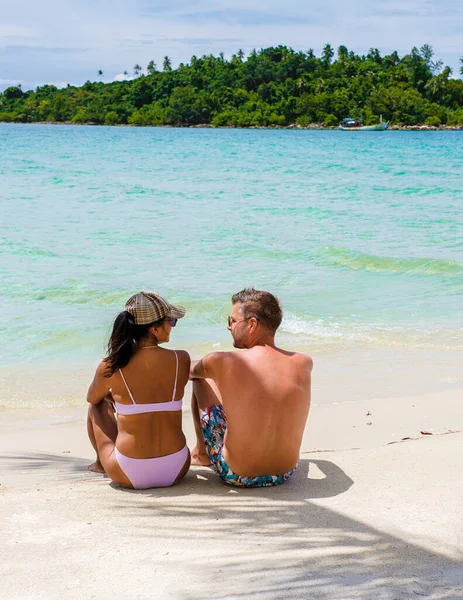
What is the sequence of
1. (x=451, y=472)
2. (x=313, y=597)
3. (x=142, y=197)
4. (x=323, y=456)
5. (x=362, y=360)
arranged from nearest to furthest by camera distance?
1. (x=313, y=597)
2. (x=451, y=472)
3. (x=323, y=456)
4. (x=362, y=360)
5. (x=142, y=197)

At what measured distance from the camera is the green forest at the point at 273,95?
10406 centimetres

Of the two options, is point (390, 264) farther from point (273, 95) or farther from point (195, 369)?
point (273, 95)

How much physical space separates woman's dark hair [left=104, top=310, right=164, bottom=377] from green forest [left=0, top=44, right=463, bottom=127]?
98.9m

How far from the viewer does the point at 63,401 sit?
636 cm

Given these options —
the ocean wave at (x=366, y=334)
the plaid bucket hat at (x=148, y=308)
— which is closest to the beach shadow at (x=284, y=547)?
the plaid bucket hat at (x=148, y=308)

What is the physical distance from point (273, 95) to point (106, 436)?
112 meters

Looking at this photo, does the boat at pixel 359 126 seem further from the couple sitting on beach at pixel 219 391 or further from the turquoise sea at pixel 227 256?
the couple sitting on beach at pixel 219 391

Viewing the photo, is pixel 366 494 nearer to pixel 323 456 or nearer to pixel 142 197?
pixel 323 456

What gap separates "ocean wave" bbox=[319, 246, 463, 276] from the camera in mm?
12281

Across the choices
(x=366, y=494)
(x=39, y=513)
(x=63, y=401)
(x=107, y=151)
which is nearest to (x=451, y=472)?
(x=366, y=494)

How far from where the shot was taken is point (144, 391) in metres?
3.81

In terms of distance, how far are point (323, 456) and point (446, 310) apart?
566cm

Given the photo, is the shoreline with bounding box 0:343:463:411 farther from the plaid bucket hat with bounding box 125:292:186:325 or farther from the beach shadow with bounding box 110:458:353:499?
the plaid bucket hat with bounding box 125:292:186:325

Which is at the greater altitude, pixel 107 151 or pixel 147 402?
pixel 107 151
